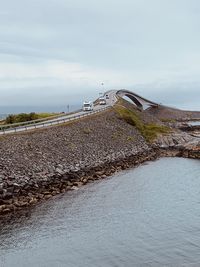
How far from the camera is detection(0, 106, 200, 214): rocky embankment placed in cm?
4138

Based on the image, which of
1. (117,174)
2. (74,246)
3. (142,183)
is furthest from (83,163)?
(74,246)

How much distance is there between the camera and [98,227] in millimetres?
33844

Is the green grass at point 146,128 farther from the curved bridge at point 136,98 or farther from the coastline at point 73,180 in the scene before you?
the curved bridge at point 136,98

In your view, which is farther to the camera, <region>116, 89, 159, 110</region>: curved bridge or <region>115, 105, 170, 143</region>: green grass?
<region>116, 89, 159, 110</region>: curved bridge

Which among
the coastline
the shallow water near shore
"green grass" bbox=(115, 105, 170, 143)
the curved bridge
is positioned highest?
the curved bridge

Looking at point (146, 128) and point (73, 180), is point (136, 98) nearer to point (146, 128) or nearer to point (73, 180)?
point (146, 128)

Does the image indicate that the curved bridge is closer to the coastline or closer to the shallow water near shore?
the coastline

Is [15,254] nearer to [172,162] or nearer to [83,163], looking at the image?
[83,163]

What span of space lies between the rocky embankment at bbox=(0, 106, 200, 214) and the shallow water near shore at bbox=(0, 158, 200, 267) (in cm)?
217

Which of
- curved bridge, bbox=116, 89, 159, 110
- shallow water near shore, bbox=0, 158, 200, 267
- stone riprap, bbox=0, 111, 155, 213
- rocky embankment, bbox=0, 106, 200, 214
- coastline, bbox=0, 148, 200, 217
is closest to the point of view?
shallow water near shore, bbox=0, 158, 200, 267

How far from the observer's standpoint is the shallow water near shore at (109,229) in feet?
90.3

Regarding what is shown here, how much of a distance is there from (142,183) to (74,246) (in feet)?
72.6

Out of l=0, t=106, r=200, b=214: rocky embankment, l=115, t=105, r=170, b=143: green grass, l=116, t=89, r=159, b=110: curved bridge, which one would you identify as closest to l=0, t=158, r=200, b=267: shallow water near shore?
l=0, t=106, r=200, b=214: rocky embankment

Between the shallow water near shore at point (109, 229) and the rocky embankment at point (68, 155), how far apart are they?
2167 millimetres
